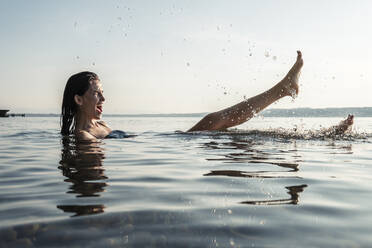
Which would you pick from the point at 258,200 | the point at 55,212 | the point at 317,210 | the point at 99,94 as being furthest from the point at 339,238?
the point at 99,94

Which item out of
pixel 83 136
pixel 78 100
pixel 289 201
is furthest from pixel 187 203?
pixel 78 100

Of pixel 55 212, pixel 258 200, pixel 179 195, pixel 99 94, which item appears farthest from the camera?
pixel 99 94

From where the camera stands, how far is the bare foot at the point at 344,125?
24.5 ft

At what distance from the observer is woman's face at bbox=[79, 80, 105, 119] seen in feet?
22.8

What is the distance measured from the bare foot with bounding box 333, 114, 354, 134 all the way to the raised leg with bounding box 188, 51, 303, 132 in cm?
135

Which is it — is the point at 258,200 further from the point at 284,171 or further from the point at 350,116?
the point at 350,116

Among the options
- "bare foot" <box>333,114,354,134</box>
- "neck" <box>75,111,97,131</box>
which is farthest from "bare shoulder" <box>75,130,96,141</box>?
"bare foot" <box>333,114,354,134</box>

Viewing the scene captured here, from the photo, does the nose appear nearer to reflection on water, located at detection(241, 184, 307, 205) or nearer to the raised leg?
the raised leg

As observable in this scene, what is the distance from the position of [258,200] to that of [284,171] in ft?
4.06

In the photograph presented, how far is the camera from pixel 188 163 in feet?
13.9

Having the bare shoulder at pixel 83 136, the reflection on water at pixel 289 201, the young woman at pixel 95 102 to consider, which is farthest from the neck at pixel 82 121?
the reflection on water at pixel 289 201

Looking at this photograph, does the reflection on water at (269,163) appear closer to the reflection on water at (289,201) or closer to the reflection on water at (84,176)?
the reflection on water at (289,201)

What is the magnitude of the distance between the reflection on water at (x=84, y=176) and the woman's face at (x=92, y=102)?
193 cm

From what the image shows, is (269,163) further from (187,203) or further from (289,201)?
(187,203)
